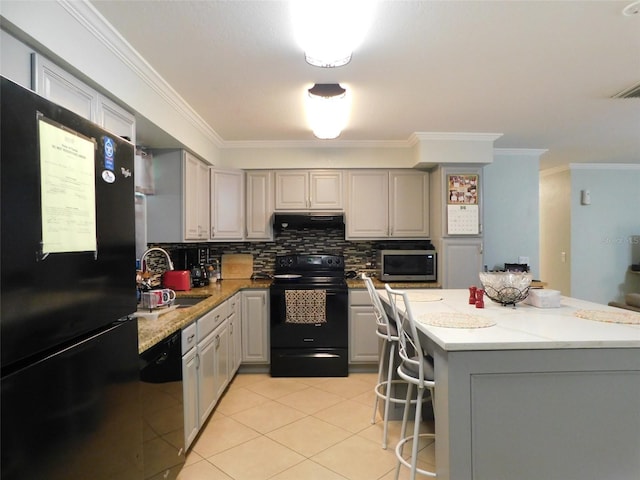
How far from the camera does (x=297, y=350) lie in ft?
11.3

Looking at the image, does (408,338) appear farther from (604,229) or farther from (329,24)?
(604,229)

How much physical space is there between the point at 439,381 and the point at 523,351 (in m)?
0.35

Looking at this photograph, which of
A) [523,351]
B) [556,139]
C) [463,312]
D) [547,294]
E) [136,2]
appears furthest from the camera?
[556,139]

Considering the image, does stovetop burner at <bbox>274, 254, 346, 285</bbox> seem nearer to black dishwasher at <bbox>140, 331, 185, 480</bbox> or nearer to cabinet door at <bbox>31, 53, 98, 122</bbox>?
black dishwasher at <bbox>140, 331, 185, 480</bbox>

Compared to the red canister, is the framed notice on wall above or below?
above

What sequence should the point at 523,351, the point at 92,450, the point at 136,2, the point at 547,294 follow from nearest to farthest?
the point at 92,450 → the point at 523,351 → the point at 136,2 → the point at 547,294

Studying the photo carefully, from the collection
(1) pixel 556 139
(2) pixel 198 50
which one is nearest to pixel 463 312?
(2) pixel 198 50

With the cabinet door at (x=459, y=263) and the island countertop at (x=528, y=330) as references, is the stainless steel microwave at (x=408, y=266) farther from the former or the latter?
the island countertop at (x=528, y=330)

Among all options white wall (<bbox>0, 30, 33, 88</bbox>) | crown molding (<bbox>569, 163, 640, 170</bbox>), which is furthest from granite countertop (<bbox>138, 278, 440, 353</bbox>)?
crown molding (<bbox>569, 163, 640, 170</bbox>)

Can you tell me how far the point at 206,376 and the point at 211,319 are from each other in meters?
0.38

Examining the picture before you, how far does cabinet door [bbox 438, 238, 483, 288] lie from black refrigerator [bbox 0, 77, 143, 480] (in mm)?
3024

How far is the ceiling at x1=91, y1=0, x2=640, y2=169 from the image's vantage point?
5.28ft

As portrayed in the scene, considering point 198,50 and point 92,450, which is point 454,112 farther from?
point 92,450

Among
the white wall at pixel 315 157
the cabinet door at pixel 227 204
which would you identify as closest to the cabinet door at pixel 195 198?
the cabinet door at pixel 227 204
